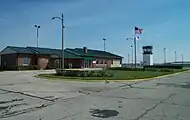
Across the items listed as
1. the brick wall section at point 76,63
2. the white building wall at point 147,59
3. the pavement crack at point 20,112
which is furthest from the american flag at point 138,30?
the white building wall at point 147,59

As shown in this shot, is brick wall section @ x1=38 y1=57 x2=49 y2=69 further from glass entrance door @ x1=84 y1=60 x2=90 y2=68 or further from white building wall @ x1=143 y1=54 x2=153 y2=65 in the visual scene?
white building wall @ x1=143 y1=54 x2=153 y2=65

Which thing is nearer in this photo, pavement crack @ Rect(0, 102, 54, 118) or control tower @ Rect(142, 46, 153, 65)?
pavement crack @ Rect(0, 102, 54, 118)

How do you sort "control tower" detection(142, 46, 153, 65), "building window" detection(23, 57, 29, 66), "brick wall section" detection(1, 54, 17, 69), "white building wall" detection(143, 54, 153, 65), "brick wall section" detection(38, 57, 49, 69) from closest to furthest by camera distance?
"brick wall section" detection(1, 54, 17, 69) → "building window" detection(23, 57, 29, 66) → "brick wall section" detection(38, 57, 49, 69) → "white building wall" detection(143, 54, 153, 65) → "control tower" detection(142, 46, 153, 65)

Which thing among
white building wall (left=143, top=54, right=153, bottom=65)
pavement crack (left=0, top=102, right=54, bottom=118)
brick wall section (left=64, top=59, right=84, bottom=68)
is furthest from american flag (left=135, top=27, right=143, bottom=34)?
white building wall (left=143, top=54, right=153, bottom=65)

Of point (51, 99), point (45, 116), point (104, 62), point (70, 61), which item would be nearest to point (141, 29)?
point (70, 61)

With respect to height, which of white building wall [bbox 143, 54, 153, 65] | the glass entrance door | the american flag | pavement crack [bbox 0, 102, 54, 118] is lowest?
pavement crack [bbox 0, 102, 54, 118]

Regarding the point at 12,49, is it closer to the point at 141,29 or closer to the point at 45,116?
the point at 141,29

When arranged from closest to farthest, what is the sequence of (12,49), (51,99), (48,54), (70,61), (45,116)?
1. (45,116)
2. (51,99)
3. (12,49)
4. (48,54)
5. (70,61)

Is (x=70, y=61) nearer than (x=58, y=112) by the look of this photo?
No

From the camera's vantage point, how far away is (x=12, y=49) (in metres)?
46.7

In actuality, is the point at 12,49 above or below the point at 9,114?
above

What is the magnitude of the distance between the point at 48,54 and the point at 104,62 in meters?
22.3

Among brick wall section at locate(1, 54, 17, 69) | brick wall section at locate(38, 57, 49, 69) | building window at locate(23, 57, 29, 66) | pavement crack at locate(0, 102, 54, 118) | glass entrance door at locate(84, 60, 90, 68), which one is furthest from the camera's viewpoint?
glass entrance door at locate(84, 60, 90, 68)

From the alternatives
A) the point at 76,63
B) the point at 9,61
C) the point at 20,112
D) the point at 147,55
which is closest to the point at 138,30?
the point at 76,63
